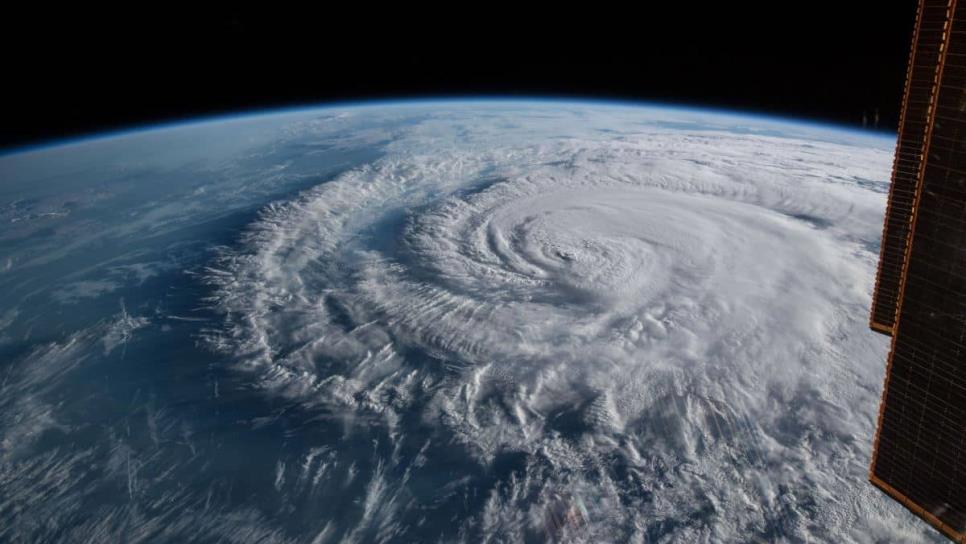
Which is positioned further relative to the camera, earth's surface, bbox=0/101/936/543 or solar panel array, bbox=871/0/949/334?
earth's surface, bbox=0/101/936/543

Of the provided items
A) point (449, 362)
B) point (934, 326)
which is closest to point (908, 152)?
point (934, 326)

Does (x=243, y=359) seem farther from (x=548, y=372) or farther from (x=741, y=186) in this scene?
(x=741, y=186)

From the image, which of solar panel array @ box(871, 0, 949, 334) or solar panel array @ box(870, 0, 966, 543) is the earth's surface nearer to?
solar panel array @ box(870, 0, 966, 543)

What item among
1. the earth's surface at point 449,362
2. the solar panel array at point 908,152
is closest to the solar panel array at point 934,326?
the solar panel array at point 908,152

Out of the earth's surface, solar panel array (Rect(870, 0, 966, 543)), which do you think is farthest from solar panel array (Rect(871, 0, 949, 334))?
the earth's surface

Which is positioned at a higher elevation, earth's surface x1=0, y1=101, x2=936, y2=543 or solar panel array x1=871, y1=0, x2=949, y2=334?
solar panel array x1=871, y1=0, x2=949, y2=334

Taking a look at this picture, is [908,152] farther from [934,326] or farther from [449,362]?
[449,362]
